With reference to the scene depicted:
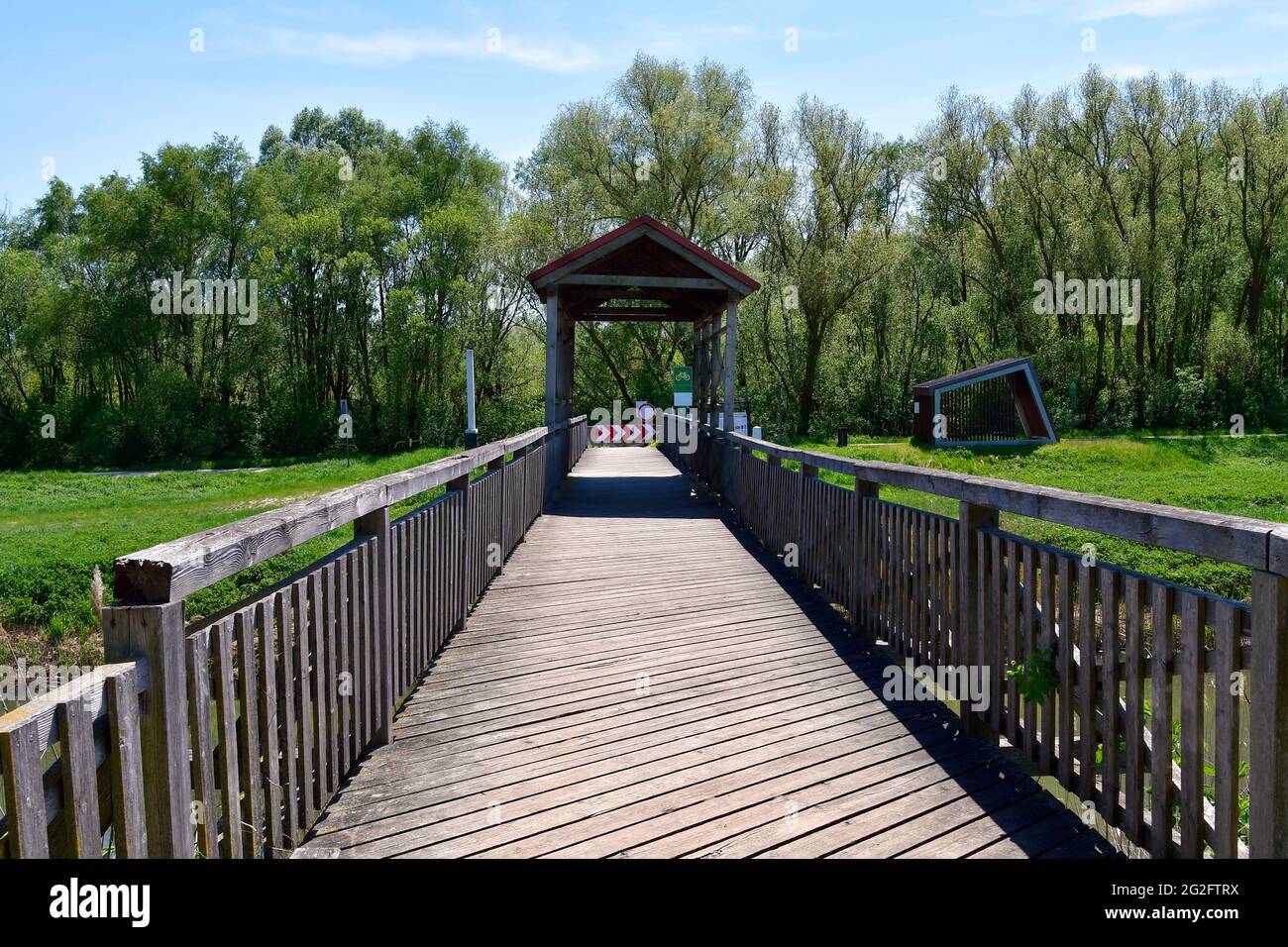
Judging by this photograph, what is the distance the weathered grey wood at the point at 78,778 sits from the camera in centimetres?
151

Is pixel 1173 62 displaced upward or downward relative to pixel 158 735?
upward

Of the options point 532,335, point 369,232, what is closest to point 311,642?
point 369,232

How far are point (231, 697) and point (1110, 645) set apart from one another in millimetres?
2485

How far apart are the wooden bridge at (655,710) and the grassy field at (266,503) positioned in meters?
5.36

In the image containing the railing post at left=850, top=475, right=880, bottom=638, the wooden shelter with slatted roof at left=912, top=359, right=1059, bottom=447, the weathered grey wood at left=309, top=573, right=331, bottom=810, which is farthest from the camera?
the wooden shelter with slatted roof at left=912, top=359, right=1059, bottom=447

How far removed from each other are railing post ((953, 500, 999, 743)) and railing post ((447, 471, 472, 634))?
2772 millimetres

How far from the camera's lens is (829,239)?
31656 millimetres

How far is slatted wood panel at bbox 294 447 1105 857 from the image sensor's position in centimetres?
269

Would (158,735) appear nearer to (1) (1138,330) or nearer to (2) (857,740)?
(2) (857,740)

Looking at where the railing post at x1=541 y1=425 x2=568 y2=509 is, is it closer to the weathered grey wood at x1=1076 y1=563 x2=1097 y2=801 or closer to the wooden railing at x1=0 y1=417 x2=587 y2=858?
the wooden railing at x1=0 y1=417 x2=587 y2=858

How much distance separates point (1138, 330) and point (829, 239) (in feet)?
43.7

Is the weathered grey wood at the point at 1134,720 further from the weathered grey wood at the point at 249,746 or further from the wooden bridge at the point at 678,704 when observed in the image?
the weathered grey wood at the point at 249,746
